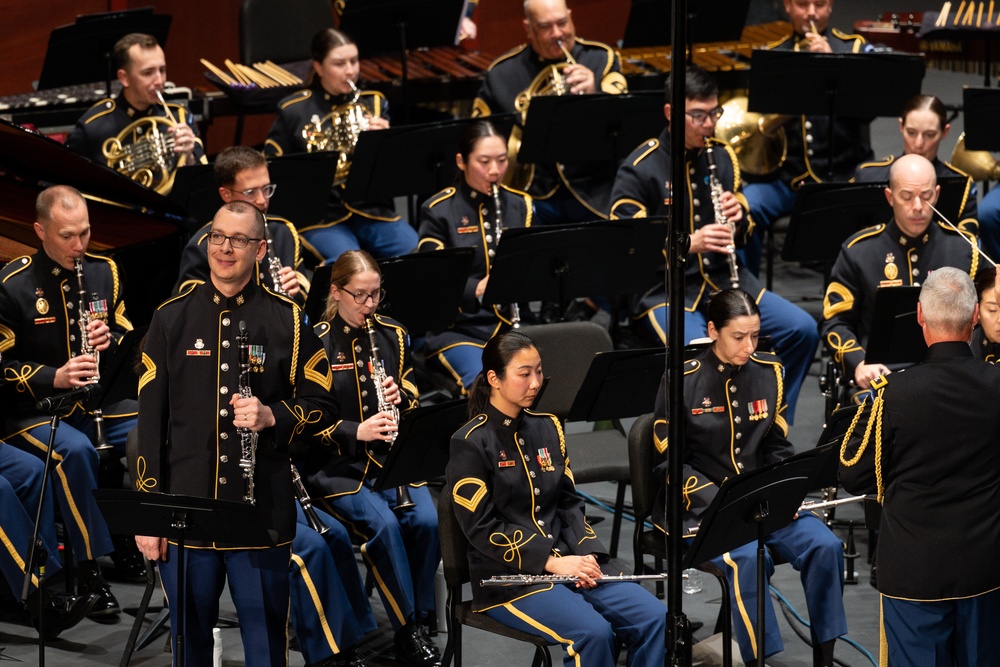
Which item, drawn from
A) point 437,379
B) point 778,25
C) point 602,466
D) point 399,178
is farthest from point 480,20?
point 602,466

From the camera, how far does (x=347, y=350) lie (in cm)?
561

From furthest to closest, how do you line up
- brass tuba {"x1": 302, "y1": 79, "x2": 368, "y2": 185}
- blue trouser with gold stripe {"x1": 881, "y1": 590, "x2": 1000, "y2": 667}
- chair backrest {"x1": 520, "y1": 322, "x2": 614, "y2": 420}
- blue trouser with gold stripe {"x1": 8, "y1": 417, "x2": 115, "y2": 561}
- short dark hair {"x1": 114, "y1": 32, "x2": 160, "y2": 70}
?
1. brass tuba {"x1": 302, "y1": 79, "x2": 368, "y2": 185}
2. short dark hair {"x1": 114, "y1": 32, "x2": 160, "y2": 70}
3. chair backrest {"x1": 520, "y1": 322, "x2": 614, "y2": 420}
4. blue trouser with gold stripe {"x1": 8, "y1": 417, "x2": 115, "y2": 561}
5. blue trouser with gold stripe {"x1": 881, "y1": 590, "x2": 1000, "y2": 667}

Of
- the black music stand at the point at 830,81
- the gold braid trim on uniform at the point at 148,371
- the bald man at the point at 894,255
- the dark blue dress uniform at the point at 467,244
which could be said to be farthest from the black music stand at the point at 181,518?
the black music stand at the point at 830,81

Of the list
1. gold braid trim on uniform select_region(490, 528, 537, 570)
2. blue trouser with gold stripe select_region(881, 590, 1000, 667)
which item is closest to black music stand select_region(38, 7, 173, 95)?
gold braid trim on uniform select_region(490, 528, 537, 570)

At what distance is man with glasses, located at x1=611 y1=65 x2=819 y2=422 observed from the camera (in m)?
6.86

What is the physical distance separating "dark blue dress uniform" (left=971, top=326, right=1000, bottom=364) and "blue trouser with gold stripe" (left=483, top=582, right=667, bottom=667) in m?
1.77

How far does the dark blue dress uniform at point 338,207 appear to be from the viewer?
7395 millimetres

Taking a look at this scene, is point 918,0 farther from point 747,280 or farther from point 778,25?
point 747,280

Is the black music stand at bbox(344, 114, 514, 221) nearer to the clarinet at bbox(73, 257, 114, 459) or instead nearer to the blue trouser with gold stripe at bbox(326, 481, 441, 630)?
the clarinet at bbox(73, 257, 114, 459)

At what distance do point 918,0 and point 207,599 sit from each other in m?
12.6

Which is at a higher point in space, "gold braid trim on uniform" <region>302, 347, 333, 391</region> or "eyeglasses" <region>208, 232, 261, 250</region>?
"eyeglasses" <region>208, 232, 261, 250</region>

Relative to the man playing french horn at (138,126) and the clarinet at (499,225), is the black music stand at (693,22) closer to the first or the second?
the clarinet at (499,225)

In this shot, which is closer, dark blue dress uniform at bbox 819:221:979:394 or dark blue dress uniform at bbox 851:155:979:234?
dark blue dress uniform at bbox 819:221:979:394

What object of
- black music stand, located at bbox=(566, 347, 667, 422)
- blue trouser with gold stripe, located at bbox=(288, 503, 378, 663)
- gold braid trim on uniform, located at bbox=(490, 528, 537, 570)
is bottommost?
blue trouser with gold stripe, located at bbox=(288, 503, 378, 663)
